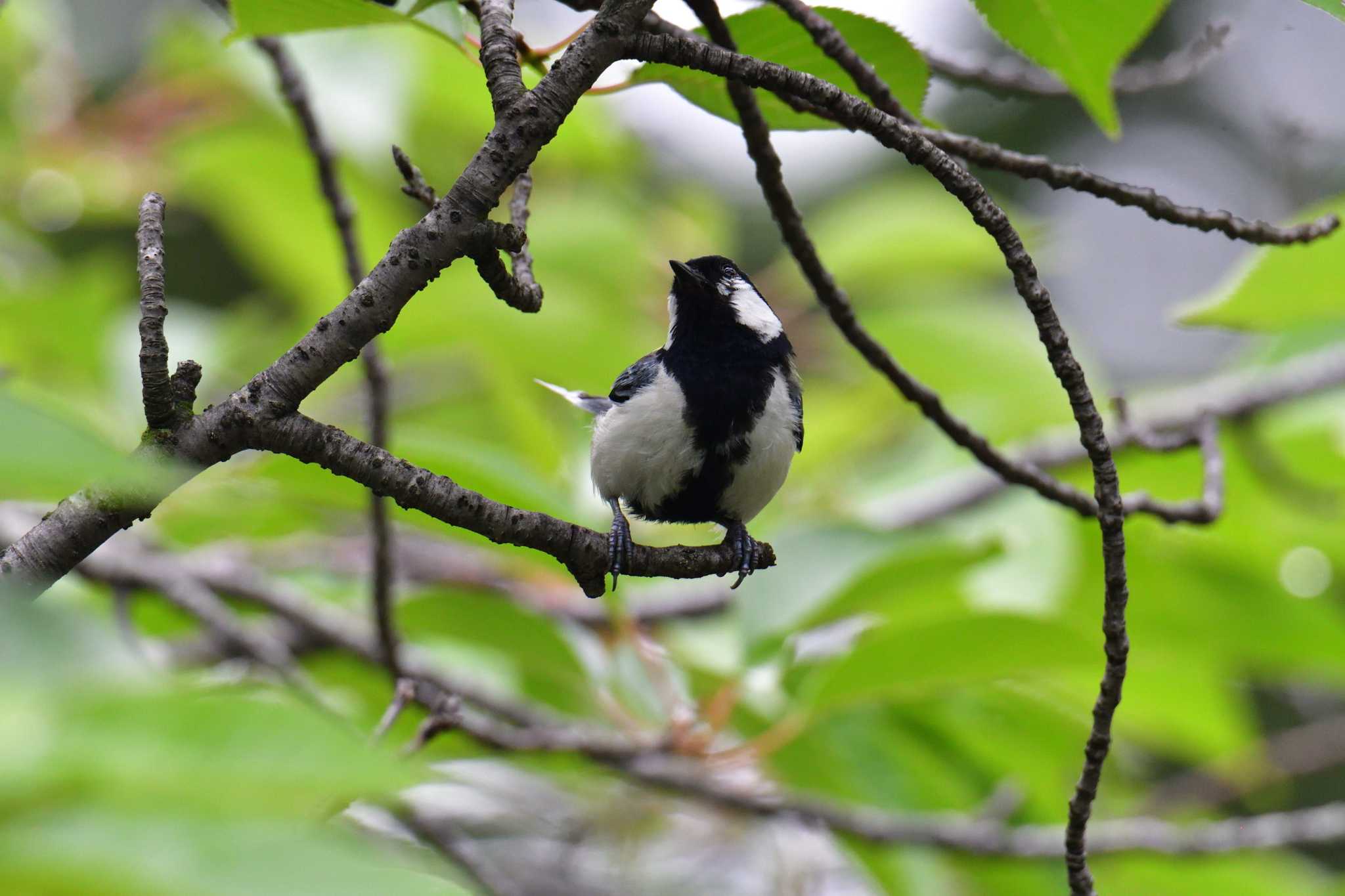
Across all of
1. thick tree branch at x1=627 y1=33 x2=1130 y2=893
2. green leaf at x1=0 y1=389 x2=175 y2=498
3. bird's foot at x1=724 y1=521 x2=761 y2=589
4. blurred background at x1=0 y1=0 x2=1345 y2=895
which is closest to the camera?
green leaf at x1=0 y1=389 x2=175 y2=498

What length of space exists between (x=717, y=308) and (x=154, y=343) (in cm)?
135

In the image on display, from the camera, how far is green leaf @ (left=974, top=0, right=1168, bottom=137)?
1451 mm

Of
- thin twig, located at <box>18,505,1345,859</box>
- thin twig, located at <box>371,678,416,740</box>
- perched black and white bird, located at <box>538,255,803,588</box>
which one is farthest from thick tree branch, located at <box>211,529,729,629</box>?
thin twig, located at <box>371,678,416,740</box>

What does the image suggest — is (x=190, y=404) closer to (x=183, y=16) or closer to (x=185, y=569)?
(x=185, y=569)

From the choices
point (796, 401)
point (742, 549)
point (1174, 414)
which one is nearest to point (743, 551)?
point (742, 549)

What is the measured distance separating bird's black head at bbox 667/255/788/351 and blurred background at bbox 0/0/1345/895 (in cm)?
41

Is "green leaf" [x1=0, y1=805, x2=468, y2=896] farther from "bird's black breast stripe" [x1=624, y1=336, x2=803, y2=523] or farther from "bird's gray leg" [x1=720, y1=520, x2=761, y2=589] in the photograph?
"bird's black breast stripe" [x1=624, y1=336, x2=803, y2=523]

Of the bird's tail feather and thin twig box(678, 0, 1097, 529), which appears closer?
thin twig box(678, 0, 1097, 529)

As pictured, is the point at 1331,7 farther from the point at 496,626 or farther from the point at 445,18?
the point at 496,626

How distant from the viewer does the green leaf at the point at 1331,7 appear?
1159mm

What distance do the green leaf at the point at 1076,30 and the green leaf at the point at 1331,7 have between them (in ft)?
0.97

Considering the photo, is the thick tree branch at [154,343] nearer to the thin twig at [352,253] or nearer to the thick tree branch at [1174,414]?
the thin twig at [352,253]

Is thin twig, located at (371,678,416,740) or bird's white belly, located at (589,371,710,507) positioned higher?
bird's white belly, located at (589,371,710,507)

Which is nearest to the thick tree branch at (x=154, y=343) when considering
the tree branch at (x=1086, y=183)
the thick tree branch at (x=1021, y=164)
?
the thick tree branch at (x=1021, y=164)
